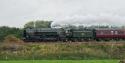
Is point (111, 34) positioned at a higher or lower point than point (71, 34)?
lower

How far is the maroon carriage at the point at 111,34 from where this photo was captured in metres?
80.1

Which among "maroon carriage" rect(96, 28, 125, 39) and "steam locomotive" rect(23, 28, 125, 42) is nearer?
"steam locomotive" rect(23, 28, 125, 42)

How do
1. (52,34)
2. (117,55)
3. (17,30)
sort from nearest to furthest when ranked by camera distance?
(117,55) → (52,34) → (17,30)

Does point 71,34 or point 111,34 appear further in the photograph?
point 111,34

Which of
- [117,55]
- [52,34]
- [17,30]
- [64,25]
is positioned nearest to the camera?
[117,55]

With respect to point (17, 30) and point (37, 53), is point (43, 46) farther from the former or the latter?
point (17, 30)

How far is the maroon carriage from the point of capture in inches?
3152

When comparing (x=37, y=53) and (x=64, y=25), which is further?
(x=64, y=25)

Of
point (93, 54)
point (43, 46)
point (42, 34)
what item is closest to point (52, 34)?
point (42, 34)

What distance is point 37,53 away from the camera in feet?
219

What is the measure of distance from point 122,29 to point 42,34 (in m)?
13.7

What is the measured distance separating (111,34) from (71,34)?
6.73 metres

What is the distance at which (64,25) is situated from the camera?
85125mm

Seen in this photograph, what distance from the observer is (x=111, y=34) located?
80.2 m
